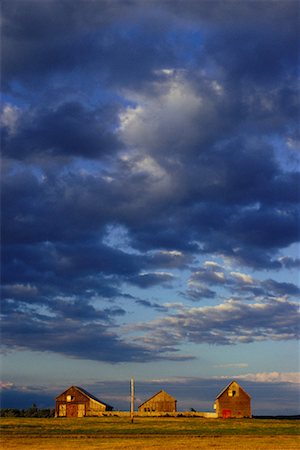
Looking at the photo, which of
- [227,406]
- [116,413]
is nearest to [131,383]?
[116,413]

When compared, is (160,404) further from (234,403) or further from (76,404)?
(76,404)

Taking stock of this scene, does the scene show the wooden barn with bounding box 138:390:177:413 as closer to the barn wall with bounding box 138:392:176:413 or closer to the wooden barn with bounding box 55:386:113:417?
the barn wall with bounding box 138:392:176:413

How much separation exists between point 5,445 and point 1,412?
87.8 meters

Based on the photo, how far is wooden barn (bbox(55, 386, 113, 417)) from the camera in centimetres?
11681

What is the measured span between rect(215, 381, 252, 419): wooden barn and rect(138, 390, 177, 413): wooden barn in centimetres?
982

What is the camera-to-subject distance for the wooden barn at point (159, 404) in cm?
11660

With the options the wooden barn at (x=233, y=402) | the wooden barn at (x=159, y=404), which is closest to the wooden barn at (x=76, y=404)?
the wooden barn at (x=159, y=404)

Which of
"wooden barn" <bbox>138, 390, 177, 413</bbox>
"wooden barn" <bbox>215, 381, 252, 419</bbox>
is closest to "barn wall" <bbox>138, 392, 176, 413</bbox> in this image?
"wooden barn" <bbox>138, 390, 177, 413</bbox>

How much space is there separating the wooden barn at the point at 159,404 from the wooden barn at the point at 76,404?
26.6 feet

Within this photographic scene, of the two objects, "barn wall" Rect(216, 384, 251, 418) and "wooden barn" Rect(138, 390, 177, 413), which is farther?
"wooden barn" Rect(138, 390, 177, 413)

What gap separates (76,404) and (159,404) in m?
16.5

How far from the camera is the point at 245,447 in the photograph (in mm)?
34062

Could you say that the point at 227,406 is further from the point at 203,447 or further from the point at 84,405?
the point at 203,447

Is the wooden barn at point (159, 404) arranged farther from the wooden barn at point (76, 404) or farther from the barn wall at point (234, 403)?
the barn wall at point (234, 403)
